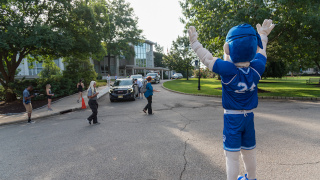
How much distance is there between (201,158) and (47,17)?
14.5 meters

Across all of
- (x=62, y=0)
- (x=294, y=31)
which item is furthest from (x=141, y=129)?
(x=294, y=31)

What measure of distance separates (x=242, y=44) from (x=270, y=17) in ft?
37.9

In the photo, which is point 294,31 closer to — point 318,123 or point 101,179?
point 318,123

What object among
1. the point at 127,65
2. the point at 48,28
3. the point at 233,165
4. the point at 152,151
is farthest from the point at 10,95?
the point at 127,65

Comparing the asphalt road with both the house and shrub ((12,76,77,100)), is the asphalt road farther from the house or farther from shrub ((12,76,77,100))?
the house

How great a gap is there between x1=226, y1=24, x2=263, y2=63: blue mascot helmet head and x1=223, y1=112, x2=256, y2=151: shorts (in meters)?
0.75

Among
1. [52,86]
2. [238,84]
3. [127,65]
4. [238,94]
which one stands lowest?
[52,86]

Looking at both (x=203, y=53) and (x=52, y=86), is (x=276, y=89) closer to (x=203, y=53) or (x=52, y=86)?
(x=203, y=53)

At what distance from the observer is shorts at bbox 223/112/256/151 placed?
2.23 metres

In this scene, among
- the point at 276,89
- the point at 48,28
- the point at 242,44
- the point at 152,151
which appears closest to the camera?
the point at 242,44

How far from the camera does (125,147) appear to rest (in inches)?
171

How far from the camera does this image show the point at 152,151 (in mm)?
4012

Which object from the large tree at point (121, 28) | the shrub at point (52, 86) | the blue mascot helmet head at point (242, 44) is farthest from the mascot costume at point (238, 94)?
the large tree at point (121, 28)

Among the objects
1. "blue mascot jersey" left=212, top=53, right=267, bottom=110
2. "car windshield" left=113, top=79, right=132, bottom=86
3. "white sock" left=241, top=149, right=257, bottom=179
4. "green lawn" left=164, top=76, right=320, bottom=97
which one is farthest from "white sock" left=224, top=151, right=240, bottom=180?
"green lawn" left=164, top=76, right=320, bottom=97
